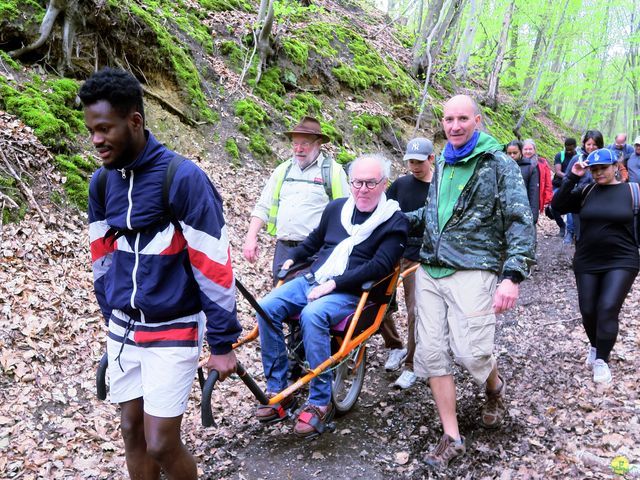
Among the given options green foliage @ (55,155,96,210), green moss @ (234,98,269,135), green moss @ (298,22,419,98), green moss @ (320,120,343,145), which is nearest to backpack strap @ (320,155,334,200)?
green foliage @ (55,155,96,210)

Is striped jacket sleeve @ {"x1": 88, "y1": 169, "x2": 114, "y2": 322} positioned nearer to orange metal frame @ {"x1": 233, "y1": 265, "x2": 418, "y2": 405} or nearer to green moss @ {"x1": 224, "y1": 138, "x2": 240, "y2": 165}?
orange metal frame @ {"x1": 233, "y1": 265, "x2": 418, "y2": 405}

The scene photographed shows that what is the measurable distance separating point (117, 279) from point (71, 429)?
227cm

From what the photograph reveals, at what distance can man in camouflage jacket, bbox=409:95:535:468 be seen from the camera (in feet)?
12.3

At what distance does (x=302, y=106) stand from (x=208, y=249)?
10499 millimetres

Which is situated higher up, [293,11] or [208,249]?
[293,11]

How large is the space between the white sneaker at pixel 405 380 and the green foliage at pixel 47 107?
566cm

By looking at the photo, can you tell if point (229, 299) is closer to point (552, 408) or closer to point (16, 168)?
point (552, 408)

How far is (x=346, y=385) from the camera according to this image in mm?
5062

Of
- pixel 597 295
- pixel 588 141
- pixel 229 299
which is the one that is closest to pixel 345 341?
pixel 229 299

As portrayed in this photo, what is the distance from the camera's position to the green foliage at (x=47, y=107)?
691 cm

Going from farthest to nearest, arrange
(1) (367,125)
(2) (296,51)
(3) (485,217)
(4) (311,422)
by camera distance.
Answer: (1) (367,125), (2) (296,51), (4) (311,422), (3) (485,217)

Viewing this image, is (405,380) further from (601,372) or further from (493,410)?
(601,372)

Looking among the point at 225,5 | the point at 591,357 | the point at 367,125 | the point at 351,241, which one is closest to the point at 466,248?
the point at 351,241

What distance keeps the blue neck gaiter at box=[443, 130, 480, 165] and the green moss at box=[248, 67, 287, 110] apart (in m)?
8.72
